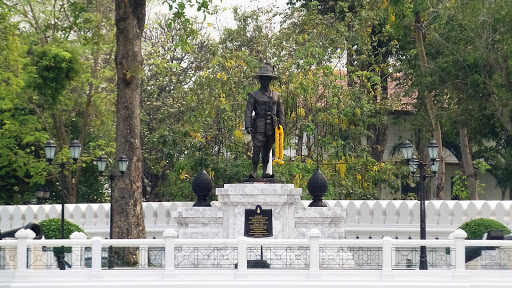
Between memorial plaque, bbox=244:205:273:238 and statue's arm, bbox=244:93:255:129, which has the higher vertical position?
statue's arm, bbox=244:93:255:129

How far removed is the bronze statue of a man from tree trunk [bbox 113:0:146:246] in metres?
3.69

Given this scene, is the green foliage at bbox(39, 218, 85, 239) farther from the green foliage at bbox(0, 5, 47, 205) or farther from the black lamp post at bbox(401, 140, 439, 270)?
the green foliage at bbox(0, 5, 47, 205)

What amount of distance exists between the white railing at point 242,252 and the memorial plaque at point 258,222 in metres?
0.52

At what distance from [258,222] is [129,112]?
5.20m

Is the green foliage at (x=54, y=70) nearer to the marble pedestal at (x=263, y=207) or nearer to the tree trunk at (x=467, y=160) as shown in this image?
the marble pedestal at (x=263, y=207)

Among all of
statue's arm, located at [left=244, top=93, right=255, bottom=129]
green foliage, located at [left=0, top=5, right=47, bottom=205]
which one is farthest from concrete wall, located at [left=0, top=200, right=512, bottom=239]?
green foliage, located at [left=0, top=5, right=47, bottom=205]

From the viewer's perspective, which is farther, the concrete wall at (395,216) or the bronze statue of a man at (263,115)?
the concrete wall at (395,216)

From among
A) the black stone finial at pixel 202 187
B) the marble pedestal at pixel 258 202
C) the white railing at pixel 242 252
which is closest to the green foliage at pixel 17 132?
the black stone finial at pixel 202 187

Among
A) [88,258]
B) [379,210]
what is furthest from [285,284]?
[379,210]

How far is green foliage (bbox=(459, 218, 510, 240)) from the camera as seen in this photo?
2431 cm

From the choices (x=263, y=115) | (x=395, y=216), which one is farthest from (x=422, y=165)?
(x=395, y=216)

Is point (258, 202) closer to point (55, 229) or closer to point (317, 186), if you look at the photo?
point (317, 186)

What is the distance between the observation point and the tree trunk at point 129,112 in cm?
2417

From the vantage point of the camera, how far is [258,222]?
21.0m
